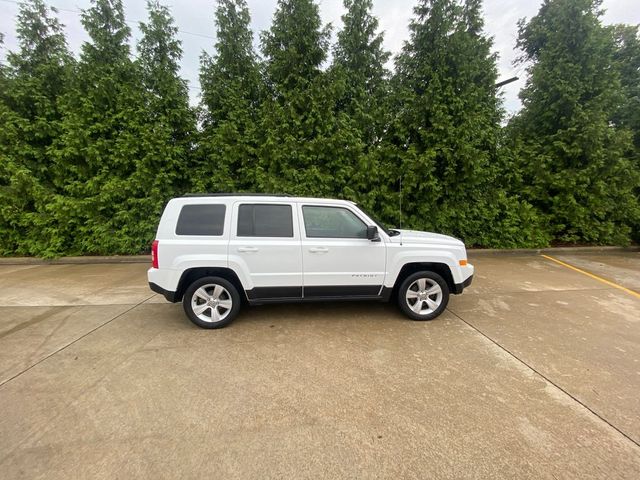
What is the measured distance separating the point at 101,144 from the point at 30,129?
6.60 feet

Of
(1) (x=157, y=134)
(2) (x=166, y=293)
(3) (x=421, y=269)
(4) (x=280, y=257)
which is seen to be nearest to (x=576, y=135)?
(3) (x=421, y=269)

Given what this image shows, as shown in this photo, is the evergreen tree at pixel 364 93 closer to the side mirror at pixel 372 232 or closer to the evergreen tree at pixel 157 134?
the side mirror at pixel 372 232

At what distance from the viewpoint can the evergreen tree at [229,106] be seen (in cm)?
723

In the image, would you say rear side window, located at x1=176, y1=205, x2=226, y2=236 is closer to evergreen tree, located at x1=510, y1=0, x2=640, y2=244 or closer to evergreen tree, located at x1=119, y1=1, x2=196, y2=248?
evergreen tree, located at x1=119, y1=1, x2=196, y2=248

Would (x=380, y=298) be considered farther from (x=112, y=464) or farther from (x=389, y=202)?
(x=389, y=202)

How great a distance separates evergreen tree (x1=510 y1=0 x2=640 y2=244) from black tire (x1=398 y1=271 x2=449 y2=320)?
651 cm

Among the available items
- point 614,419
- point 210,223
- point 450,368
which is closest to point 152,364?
point 210,223

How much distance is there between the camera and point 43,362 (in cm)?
285

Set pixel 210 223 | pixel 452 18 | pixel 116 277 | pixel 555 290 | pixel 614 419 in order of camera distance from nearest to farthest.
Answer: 1. pixel 614 419
2. pixel 210 223
3. pixel 555 290
4. pixel 116 277
5. pixel 452 18

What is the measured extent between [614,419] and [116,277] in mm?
7765

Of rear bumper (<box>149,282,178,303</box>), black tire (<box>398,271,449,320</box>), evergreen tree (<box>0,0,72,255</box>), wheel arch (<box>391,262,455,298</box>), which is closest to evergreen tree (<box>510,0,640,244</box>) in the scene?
wheel arch (<box>391,262,455,298</box>)

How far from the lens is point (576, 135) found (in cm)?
751

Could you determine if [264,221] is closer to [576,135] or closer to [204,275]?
[204,275]

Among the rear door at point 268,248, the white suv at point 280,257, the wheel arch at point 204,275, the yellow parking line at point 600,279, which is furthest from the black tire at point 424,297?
the yellow parking line at point 600,279
